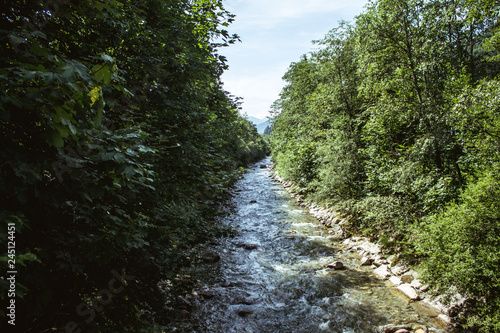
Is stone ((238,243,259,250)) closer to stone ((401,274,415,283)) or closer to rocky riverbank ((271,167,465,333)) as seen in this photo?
rocky riverbank ((271,167,465,333))

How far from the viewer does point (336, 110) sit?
1332 cm

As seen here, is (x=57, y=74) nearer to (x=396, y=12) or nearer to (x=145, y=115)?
(x=145, y=115)

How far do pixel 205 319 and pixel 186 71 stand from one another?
567 centimetres

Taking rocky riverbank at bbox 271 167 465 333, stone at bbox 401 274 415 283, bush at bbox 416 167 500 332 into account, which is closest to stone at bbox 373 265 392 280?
rocky riverbank at bbox 271 167 465 333

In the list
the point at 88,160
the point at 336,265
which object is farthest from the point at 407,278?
the point at 88,160

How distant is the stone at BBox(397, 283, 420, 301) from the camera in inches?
246

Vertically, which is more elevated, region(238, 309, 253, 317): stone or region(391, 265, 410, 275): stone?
region(391, 265, 410, 275): stone

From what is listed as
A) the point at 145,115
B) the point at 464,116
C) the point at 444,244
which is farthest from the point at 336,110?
the point at 145,115

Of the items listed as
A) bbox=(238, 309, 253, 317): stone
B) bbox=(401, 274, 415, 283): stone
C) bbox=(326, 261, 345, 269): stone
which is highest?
bbox=(401, 274, 415, 283): stone

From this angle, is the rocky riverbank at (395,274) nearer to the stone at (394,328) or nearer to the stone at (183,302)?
the stone at (394,328)

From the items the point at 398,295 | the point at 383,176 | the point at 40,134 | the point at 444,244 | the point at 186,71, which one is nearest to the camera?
the point at 40,134

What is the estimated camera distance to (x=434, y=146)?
7289 mm

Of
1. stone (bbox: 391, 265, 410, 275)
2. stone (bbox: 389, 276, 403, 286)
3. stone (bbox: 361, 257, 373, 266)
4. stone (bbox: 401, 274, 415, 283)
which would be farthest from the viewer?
stone (bbox: 361, 257, 373, 266)

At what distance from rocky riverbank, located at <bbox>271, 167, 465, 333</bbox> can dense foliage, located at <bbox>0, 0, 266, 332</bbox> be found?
560 cm
